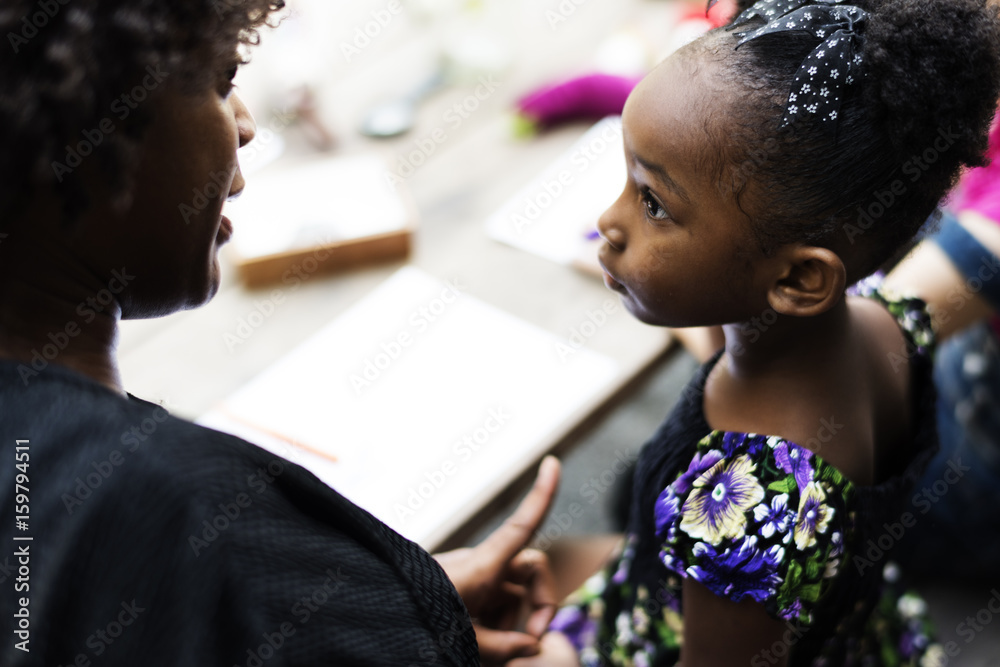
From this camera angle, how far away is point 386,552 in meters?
0.69

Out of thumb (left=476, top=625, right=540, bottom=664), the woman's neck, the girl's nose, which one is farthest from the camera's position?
thumb (left=476, top=625, right=540, bottom=664)

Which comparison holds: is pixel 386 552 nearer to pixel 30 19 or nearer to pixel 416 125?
pixel 30 19

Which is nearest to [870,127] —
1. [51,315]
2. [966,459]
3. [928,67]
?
[928,67]

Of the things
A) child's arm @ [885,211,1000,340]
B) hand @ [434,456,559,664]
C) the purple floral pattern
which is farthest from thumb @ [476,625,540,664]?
child's arm @ [885,211,1000,340]

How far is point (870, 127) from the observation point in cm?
72

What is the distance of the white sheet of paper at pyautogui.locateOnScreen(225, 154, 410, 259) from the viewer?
1345 mm

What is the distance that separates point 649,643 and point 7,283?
87cm

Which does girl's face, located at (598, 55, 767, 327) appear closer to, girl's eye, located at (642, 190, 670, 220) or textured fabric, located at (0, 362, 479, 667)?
girl's eye, located at (642, 190, 670, 220)

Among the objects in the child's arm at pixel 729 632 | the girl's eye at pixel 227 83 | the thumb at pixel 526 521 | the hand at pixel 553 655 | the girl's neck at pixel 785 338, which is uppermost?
the girl's eye at pixel 227 83

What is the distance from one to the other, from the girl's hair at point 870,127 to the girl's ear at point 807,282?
0.06 ft

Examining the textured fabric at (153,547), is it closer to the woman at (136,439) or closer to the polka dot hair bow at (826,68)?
the woman at (136,439)

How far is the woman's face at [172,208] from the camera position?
0.61 m

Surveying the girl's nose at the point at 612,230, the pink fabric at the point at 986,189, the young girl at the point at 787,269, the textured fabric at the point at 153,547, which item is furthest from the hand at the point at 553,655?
the pink fabric at the point at 986,189

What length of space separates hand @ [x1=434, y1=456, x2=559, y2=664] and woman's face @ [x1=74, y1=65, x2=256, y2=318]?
0.51m
